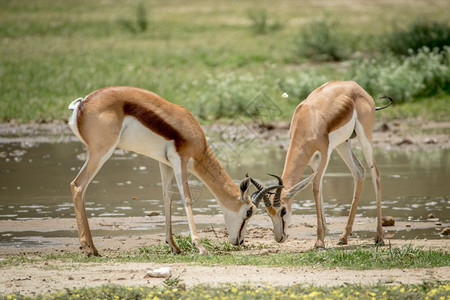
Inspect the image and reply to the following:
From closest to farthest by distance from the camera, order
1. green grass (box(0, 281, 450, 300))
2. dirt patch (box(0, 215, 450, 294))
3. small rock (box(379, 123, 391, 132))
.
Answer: green grass (box(0, 281, 450, 300)), dirt patch (box(0, 215, 450, 294)), small rock (box(379, 123, 391, 132))

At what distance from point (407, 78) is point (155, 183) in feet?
31.3

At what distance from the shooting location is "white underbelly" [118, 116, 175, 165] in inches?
384

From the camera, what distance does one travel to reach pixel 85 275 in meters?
8.22

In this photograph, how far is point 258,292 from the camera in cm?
723

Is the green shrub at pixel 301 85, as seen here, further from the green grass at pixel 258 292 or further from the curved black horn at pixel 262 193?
Result: the green grass at pixel 258 292

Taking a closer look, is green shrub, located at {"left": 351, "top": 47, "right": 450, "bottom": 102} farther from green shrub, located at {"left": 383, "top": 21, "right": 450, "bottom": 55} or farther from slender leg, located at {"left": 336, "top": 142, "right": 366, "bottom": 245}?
slender leg, located at {"left": 336, "top": 142, "right": 366, "bottom": 245}

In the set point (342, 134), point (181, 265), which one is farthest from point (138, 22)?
point (181, 265)

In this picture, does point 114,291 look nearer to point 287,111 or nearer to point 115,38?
point 287,111

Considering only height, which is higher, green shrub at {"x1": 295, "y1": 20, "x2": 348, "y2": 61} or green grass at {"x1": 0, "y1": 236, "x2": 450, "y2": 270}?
green grass at {"x1": 0, "y1": 236, "x2": 450, "y2": 270}

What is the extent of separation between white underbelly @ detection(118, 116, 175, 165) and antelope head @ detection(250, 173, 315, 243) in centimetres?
108

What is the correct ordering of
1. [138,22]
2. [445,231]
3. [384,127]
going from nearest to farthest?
[445,231], [384,127], [138,22]

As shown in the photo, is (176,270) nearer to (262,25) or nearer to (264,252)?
(264,252)

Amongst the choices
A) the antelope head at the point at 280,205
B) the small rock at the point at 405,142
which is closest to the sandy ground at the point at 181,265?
the antelope head at the point at 280,205

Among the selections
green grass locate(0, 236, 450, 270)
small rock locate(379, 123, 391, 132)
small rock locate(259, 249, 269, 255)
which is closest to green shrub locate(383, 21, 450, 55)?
small rock locate(379, 123, 391, 132)
